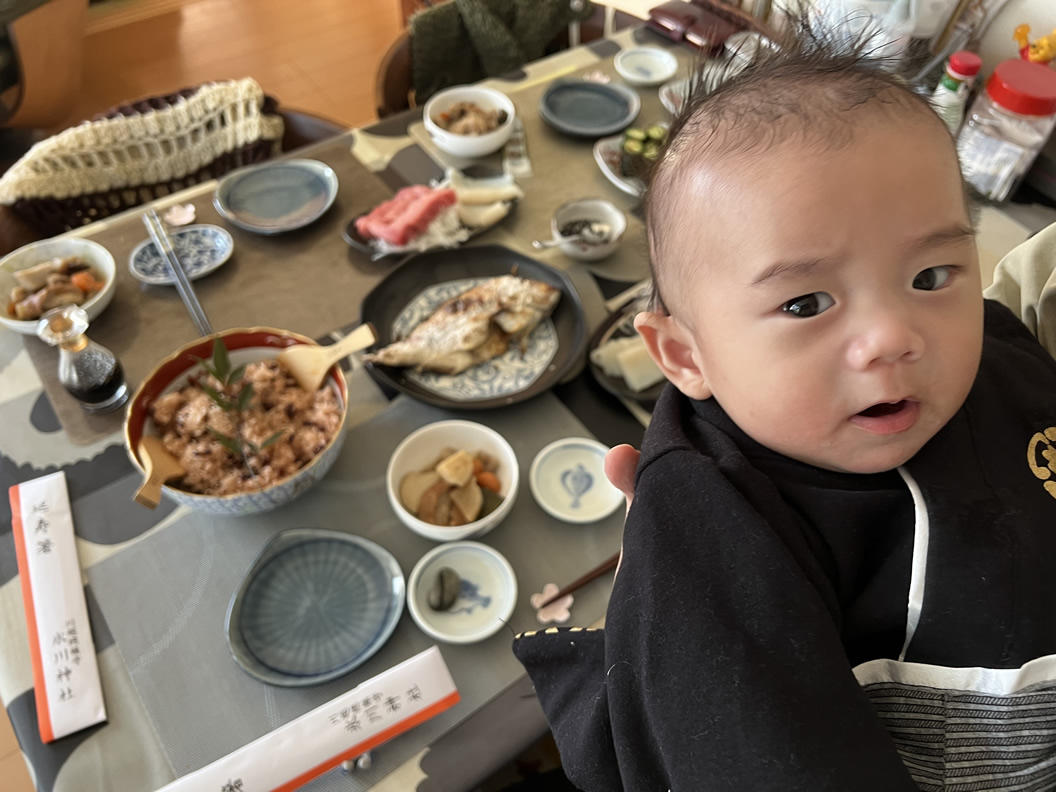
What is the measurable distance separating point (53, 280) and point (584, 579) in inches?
45.1

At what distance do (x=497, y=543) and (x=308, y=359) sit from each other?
0.44 m

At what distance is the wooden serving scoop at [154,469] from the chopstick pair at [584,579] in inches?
22.1

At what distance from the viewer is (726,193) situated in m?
0.64

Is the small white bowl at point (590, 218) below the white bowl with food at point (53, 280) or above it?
above

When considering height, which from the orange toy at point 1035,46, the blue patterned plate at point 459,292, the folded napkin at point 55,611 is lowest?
the folded napkin at point 55,611

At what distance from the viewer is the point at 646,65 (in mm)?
1940

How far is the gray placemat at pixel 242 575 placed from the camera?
33.9 inches

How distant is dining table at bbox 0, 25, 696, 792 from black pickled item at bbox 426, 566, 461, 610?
5cm

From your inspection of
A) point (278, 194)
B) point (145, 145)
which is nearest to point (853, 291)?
point (278, 194)

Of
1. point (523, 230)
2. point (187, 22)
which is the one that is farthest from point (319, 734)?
point (187, 22)

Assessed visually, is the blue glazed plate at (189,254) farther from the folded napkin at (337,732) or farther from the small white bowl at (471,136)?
the folded napkin at (337,732)

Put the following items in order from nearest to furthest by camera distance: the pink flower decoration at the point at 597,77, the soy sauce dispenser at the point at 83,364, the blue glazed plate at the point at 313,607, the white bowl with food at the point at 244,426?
the blue glazed plate at the point at 313,607 → the white bowl with food at the point at 244,426 → the soy sauce dispenser at the point at 83,364 → the pink flower decoration at the point at 597,77

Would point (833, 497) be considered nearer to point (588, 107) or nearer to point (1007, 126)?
point (1007, 126)

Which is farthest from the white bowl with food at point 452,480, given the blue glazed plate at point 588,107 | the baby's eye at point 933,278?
the blue glazed plate at point 588,107
